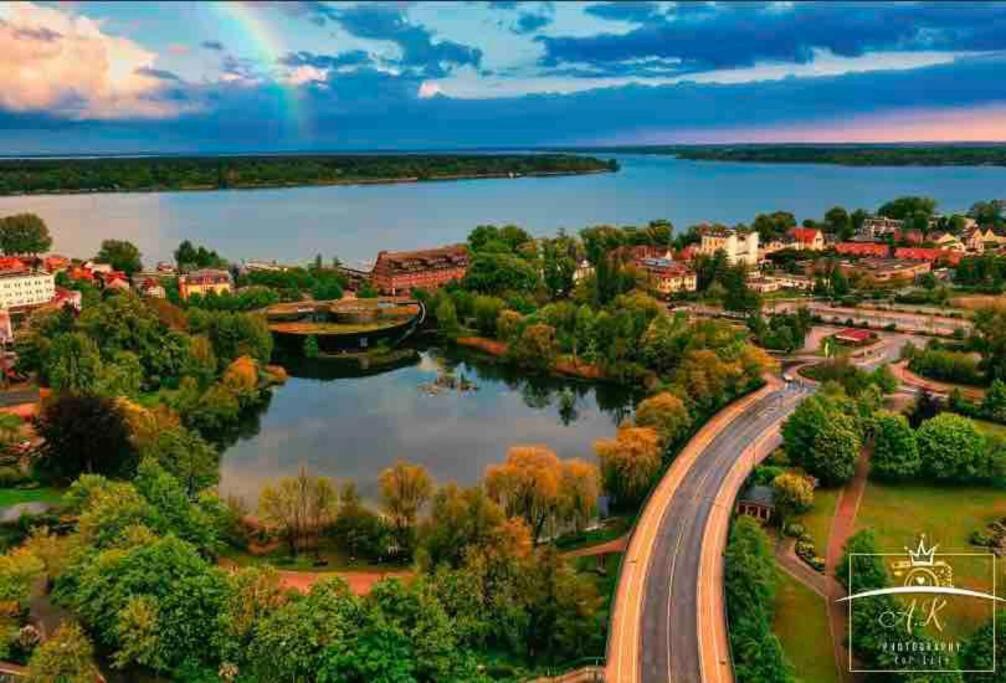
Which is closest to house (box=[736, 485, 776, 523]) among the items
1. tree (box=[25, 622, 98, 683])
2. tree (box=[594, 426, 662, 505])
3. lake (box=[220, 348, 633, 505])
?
tree (box=[594, 426, 662, 505])

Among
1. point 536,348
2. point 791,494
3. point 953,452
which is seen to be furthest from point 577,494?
point 536,348

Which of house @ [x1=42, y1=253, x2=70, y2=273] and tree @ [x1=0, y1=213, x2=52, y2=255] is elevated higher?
tree @ [x1=0, y1=213, x2=52, y2=255]

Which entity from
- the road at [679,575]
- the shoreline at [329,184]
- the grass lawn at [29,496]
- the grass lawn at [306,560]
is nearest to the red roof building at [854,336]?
the road at [679,575]

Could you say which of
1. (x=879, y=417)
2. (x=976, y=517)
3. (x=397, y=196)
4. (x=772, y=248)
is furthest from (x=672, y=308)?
(x=397, y=196)

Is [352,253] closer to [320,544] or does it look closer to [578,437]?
[578,437]

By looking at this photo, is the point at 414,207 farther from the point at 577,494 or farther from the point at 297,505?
the point at 577,494

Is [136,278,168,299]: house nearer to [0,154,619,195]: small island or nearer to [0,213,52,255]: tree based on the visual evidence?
[0,213,52,255]: tree
